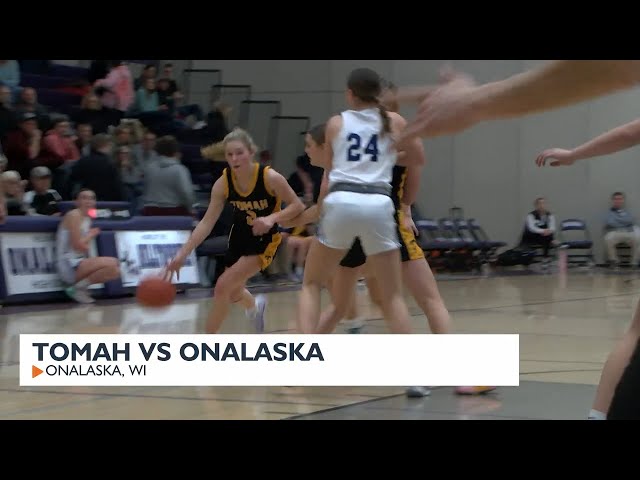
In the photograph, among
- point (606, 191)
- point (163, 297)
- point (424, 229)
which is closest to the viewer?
point (163, 297)

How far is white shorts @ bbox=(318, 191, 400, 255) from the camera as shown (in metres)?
5.41

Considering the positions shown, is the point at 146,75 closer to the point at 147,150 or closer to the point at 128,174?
the point at 147,150

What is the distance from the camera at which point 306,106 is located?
22.8 meters

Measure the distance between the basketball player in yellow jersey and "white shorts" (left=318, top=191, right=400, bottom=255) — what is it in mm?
1193

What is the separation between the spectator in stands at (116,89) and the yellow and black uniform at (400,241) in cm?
1152

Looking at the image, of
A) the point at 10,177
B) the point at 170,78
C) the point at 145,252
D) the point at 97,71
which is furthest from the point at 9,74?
the point at 170,78

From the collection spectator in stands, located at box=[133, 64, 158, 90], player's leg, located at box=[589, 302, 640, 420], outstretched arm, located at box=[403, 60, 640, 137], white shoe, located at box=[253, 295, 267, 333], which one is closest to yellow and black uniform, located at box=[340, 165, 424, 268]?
white shoe, located at box=[253, 295, 267, 333]

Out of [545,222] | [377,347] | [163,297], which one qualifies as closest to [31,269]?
[163,297]

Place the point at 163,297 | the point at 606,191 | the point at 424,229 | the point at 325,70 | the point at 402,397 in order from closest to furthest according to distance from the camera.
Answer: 1. the point at 402,397
2. the point at 163,297
3. the point at 424,229
4. the point at 606,191
5. the point at 325,70

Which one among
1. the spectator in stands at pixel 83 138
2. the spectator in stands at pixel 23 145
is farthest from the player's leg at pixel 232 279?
the spectator in stands at pixel 83 138

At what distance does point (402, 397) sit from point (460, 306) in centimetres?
620

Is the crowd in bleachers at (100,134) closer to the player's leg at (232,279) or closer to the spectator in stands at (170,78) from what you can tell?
the spectator in stands at (170,78)

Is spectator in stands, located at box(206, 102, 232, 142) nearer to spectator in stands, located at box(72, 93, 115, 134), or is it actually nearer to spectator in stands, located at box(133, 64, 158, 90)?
spectator in stands, located at box(133, 64, 158, 90)
